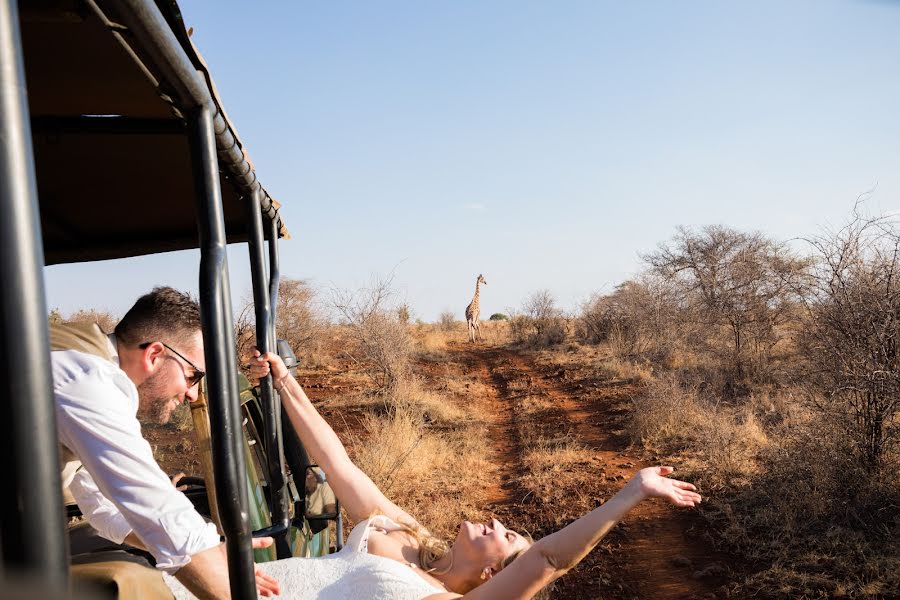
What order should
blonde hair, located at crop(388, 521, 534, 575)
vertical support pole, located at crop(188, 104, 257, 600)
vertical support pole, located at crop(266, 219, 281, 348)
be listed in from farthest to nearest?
vertical support pole, located at crop(266, 219, 281, 348) < blonde hair, located at crop(388, 521, 534, 575) < vertical support pole, located at crop(188, 104, 257, 600)

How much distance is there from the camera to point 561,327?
2220cm

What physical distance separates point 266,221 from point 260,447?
42.7 inches

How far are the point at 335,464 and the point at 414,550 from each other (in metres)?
0.44

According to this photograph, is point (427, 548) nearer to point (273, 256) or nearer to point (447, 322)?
point (273, 256)

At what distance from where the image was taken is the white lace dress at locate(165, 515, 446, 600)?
81.3 inches

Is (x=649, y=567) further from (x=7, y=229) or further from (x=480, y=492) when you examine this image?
(x=7, y=229)

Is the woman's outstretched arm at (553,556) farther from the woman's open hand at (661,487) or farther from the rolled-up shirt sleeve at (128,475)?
the rolled-up shirt sleeve at (128,475)

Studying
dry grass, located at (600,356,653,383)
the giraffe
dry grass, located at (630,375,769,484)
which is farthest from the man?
the giraffe

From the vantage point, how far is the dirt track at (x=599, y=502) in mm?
4887

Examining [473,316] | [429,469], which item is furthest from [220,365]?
[473,316]

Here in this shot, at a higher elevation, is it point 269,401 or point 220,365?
point 220,365

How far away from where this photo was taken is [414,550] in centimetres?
258

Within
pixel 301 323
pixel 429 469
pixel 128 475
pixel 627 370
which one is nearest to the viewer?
pixel 128 475

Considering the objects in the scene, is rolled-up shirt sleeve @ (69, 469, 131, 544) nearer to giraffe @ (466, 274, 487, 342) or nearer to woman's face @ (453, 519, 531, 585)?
woman's face @ (453, 519, 531, 585)
